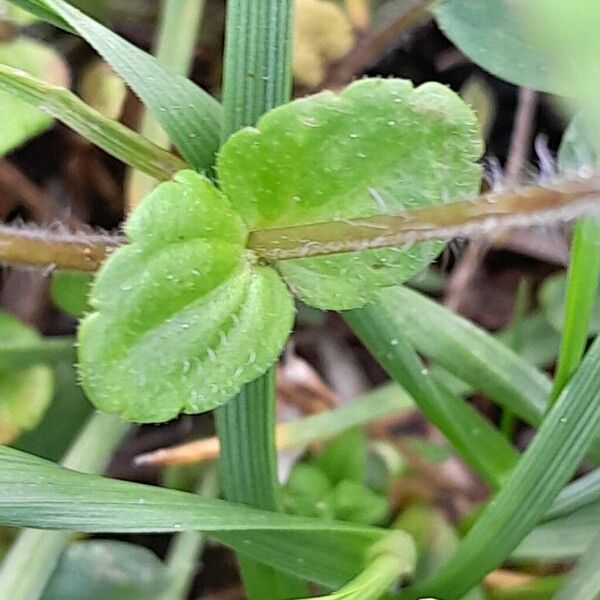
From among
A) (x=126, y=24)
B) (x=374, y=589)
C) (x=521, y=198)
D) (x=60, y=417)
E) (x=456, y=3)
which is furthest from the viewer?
(x=126, y=24)

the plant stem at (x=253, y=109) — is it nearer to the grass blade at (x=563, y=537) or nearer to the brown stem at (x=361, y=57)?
the grass blade at (x=563, y=537)

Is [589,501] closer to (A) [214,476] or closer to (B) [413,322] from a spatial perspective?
(B) [413,322]

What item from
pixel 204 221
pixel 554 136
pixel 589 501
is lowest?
pixel 589 501

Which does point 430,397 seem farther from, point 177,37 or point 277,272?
point 177,37

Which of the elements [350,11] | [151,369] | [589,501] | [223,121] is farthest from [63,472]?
[350,11]

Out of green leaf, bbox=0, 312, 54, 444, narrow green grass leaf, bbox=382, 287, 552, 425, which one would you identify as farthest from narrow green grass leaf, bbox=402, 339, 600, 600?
green leaf, bbox=0, 312, 54, 444

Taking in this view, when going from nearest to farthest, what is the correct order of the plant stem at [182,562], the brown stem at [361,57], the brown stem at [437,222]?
1. the brown stem at [437,222]
2. the plant stem at [182,562]
3. the brown stem at [361,57]

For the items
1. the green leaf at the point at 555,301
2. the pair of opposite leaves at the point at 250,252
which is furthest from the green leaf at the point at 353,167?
the green leaf at the point at 555,301
